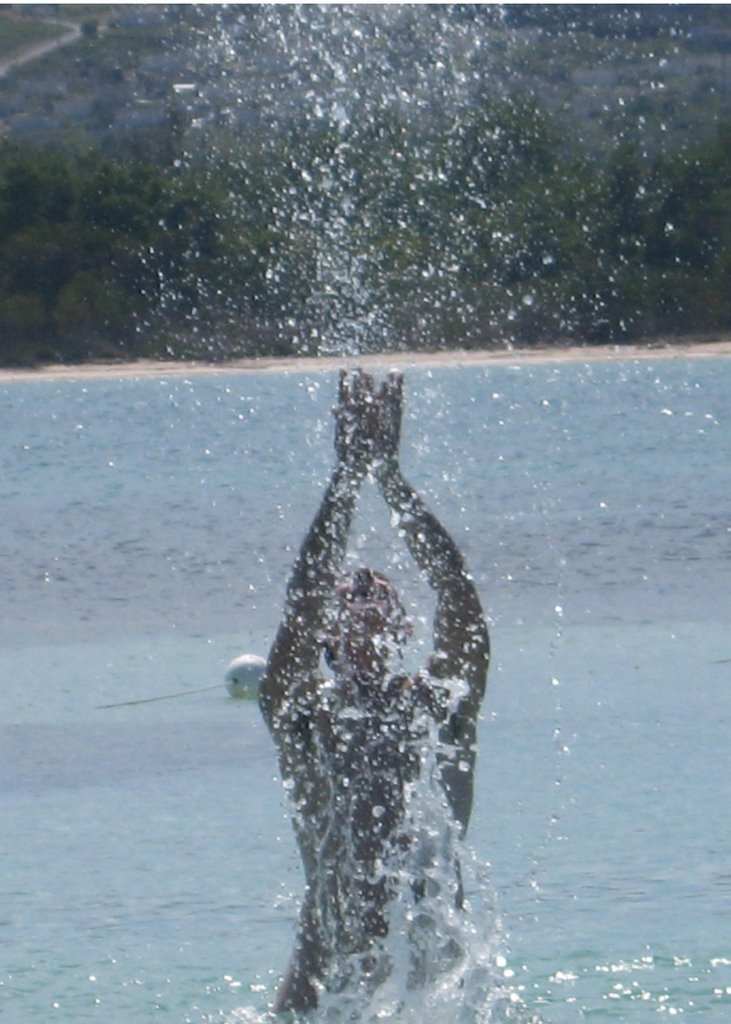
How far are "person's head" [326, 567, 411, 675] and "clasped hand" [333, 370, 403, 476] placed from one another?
0.23 m

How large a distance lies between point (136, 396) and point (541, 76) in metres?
15.8

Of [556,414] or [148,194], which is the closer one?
[556,414]

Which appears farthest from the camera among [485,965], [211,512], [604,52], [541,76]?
[604,52]

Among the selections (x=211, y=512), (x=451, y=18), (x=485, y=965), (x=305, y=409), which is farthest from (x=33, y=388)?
(x=485, y=965)

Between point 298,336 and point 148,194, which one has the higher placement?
point 148,194

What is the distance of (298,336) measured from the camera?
3488 centimetres

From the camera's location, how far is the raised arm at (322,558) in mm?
3766

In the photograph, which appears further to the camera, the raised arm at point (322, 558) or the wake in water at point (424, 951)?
the wake in water at point (424, 951)

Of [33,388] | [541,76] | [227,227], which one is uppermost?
[541,76]

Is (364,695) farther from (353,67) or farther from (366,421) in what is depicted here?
(353,67)

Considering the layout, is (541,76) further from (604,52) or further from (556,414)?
(556,414)

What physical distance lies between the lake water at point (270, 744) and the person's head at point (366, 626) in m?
1.28

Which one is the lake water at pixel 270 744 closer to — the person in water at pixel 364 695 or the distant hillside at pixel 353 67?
the person in water at pixel 364 695

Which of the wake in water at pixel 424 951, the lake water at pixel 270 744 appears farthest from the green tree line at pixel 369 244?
the wake in water at pixel 424 951
